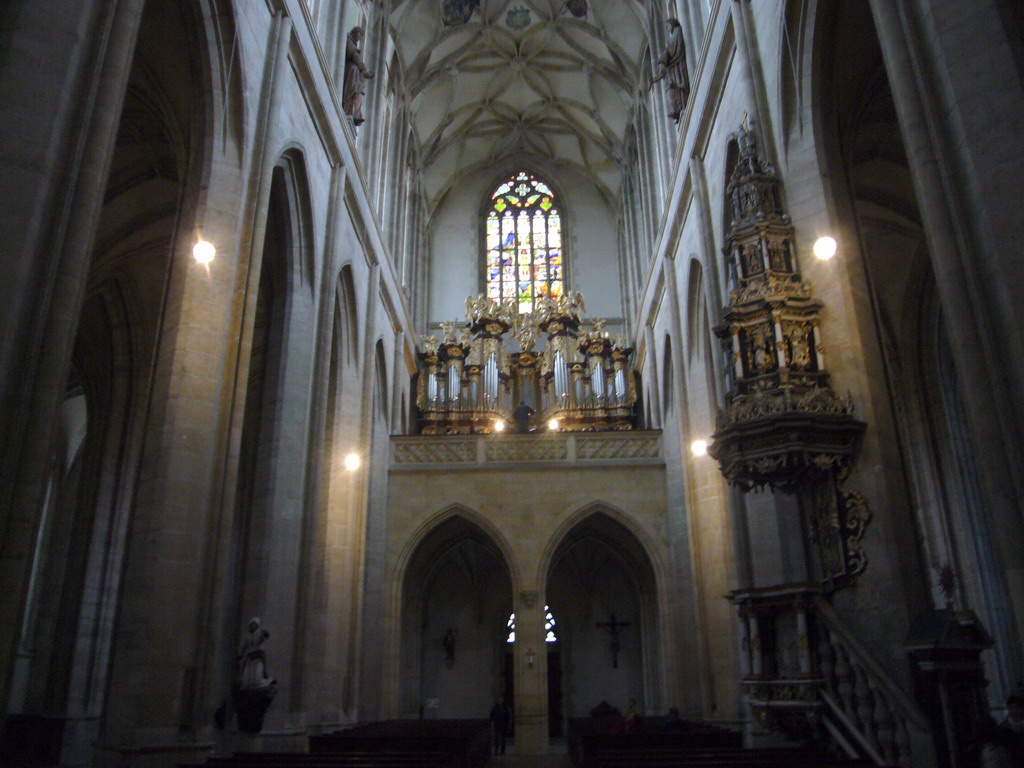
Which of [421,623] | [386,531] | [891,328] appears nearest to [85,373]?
[386,531]

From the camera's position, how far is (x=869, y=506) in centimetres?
867

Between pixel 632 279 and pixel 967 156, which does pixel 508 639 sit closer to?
pixel 632 279

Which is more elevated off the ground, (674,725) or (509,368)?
(509,368)

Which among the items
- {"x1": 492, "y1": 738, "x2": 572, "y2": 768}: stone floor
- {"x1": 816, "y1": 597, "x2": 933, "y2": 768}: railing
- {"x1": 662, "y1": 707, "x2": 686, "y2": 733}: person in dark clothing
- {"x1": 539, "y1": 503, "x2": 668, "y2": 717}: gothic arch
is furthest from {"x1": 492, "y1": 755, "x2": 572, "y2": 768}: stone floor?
{"x1": 816, "y1": 597, "x2": 933, "y2": 768}: railing

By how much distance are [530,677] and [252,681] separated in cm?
1006

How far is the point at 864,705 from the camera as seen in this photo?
7508 millimetres

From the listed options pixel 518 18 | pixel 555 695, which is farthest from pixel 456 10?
pixel 555 695

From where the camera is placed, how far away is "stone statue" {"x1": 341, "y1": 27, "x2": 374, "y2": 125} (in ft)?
50.1

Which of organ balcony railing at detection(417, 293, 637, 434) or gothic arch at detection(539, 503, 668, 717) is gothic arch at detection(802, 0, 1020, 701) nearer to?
organ balcony railing at detection(417, 293, 637, 434)

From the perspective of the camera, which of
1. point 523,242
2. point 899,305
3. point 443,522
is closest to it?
point 899,305

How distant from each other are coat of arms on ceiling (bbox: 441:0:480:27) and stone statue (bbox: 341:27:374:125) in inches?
299

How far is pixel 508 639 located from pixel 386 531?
654 cm

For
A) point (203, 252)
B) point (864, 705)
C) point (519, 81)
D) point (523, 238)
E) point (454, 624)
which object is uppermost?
point (519, 81)

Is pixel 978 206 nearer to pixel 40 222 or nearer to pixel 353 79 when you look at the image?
pixel 40 222
